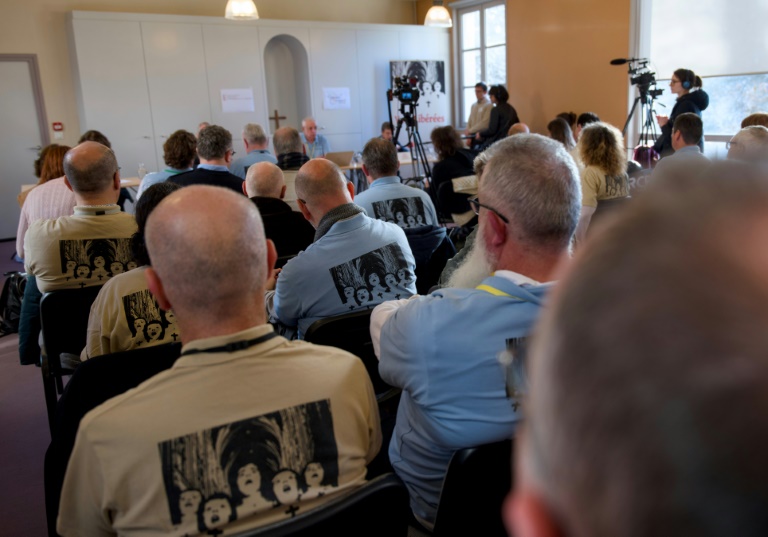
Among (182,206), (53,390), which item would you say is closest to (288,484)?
(182,206)

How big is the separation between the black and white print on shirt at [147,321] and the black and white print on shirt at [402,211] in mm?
1711

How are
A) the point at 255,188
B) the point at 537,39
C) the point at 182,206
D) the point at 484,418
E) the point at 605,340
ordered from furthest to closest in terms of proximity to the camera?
the point at 537,39 < the point at 255,188 < the point at 484,418 < the point at 182,206 < the point at 605,340

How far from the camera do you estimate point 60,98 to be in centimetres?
832

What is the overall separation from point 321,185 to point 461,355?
1.53m

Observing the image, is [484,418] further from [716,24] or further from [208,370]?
[716,24]

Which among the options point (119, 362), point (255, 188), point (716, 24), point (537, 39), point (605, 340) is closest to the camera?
point (605, 340)

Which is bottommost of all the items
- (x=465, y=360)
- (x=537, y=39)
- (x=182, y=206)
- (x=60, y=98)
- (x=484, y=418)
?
(x=484, y=418)

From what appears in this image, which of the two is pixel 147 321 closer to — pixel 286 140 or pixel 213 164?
pixel 213 164

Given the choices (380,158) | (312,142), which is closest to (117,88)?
(312,142)

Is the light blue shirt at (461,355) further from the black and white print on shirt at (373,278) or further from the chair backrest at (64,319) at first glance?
the chair backrest at (64,319)

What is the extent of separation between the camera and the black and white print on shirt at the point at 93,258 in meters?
2.70

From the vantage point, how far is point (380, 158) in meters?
3.69

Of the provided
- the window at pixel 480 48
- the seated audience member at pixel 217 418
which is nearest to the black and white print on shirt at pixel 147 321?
the seated audience member at pixel 217 418

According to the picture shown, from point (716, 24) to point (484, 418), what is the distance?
7.23 m
